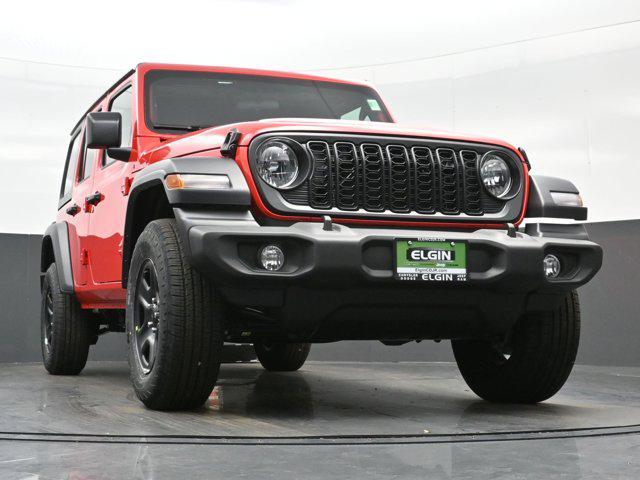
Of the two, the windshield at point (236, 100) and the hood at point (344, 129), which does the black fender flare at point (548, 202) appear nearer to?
the hood at point (344, 129)

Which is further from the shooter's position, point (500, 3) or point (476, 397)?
point (500, 3)

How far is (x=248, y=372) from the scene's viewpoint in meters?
8.27

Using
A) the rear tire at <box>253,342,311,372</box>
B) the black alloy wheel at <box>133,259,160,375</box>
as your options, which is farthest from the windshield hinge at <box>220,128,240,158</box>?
the rear tire at <box>253,342,311,372</box>

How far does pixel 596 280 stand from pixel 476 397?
Answer: 3.58 m

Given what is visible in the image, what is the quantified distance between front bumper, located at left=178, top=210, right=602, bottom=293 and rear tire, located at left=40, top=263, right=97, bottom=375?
3339mm

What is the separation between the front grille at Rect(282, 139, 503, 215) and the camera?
15.6ft

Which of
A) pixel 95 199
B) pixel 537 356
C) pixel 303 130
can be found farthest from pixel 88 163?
pixel 537 356

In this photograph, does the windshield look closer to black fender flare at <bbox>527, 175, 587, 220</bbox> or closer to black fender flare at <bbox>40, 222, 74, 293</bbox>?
black fender flare at <bbox>527, 175, 587, 220</bbox>

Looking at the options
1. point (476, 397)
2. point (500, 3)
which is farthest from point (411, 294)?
point (500, 3)

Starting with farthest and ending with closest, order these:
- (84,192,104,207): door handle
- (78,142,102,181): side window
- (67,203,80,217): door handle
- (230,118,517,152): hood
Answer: (67,203,80,217): door handle → (78,142,102,181): side window → (84,192,104,207): door handle → (230,118,517,152): hood

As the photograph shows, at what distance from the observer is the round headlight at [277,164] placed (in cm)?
470

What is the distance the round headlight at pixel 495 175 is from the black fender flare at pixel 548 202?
0.15 meters

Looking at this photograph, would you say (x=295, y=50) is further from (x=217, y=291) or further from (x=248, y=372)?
(x=217, y=291)

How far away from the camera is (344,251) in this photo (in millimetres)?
4469
